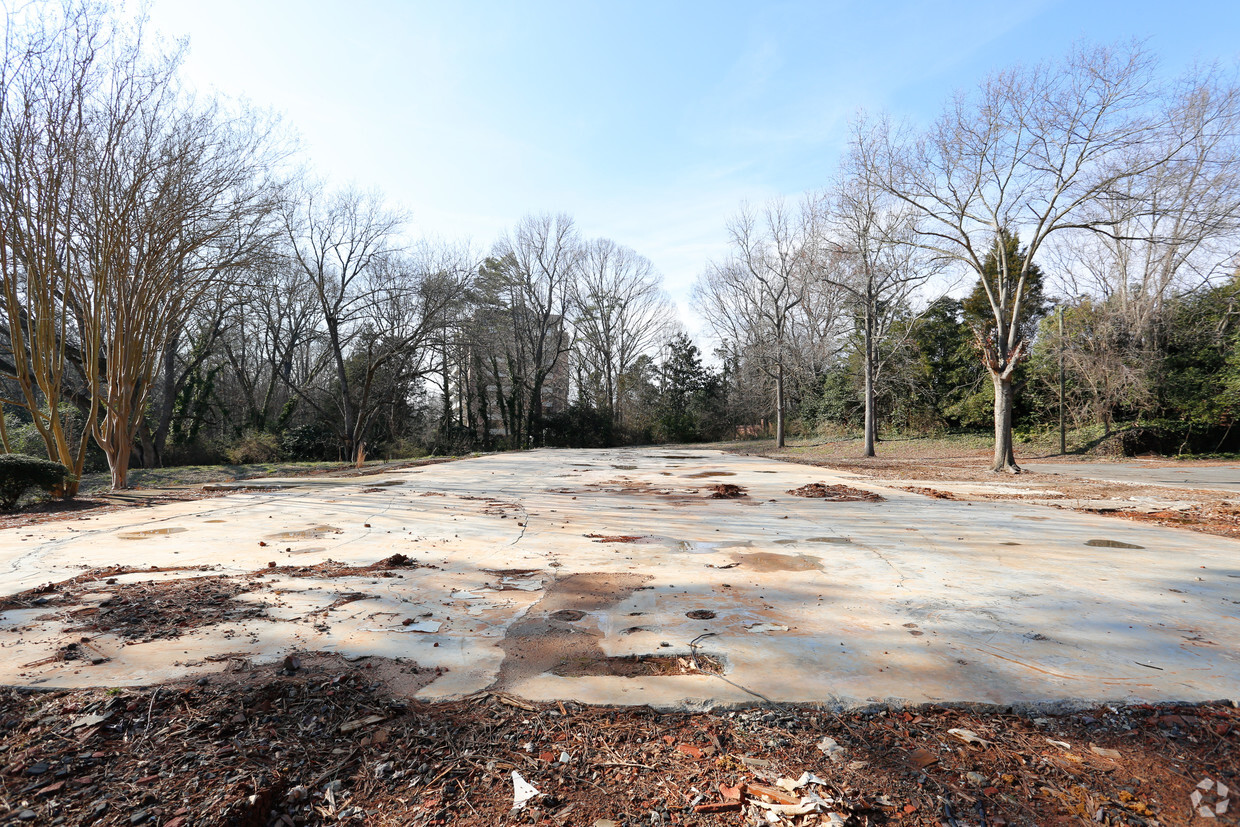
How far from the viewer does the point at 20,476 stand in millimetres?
7883

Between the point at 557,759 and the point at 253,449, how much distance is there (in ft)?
72.6

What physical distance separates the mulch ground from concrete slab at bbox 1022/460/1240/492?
10.9 m

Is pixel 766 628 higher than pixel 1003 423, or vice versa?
pixel 1003 423

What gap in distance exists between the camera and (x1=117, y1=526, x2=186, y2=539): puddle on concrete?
207 inches

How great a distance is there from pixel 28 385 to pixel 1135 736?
44.7ft

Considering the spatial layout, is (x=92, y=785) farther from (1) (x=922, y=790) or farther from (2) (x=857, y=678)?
(2) (x=857, y=678)

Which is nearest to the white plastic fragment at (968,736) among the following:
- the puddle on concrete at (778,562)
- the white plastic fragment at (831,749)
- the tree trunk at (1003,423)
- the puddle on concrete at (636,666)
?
the white plastic fragment at (831,749)

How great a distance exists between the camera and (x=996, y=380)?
12734 mm

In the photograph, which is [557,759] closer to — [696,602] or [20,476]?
[696,602]

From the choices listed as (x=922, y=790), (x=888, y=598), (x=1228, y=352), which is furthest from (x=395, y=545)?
(x=1228, y=352)

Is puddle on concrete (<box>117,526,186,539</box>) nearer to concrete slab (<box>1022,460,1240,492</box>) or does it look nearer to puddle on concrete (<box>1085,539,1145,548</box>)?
puddle on concrete (<box>1085,539,1145,548</box>)

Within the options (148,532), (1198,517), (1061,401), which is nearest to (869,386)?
(1061,401)

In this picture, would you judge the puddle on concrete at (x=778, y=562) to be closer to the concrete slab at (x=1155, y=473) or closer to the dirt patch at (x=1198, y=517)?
the dirt patch at (x=1198, y=517)

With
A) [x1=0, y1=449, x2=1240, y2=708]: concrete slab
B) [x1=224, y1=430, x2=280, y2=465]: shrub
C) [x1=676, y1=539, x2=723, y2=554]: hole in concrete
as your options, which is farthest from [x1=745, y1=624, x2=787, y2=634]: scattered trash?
[x1=224, y1=430, x2=280, y2=465]: shrub
